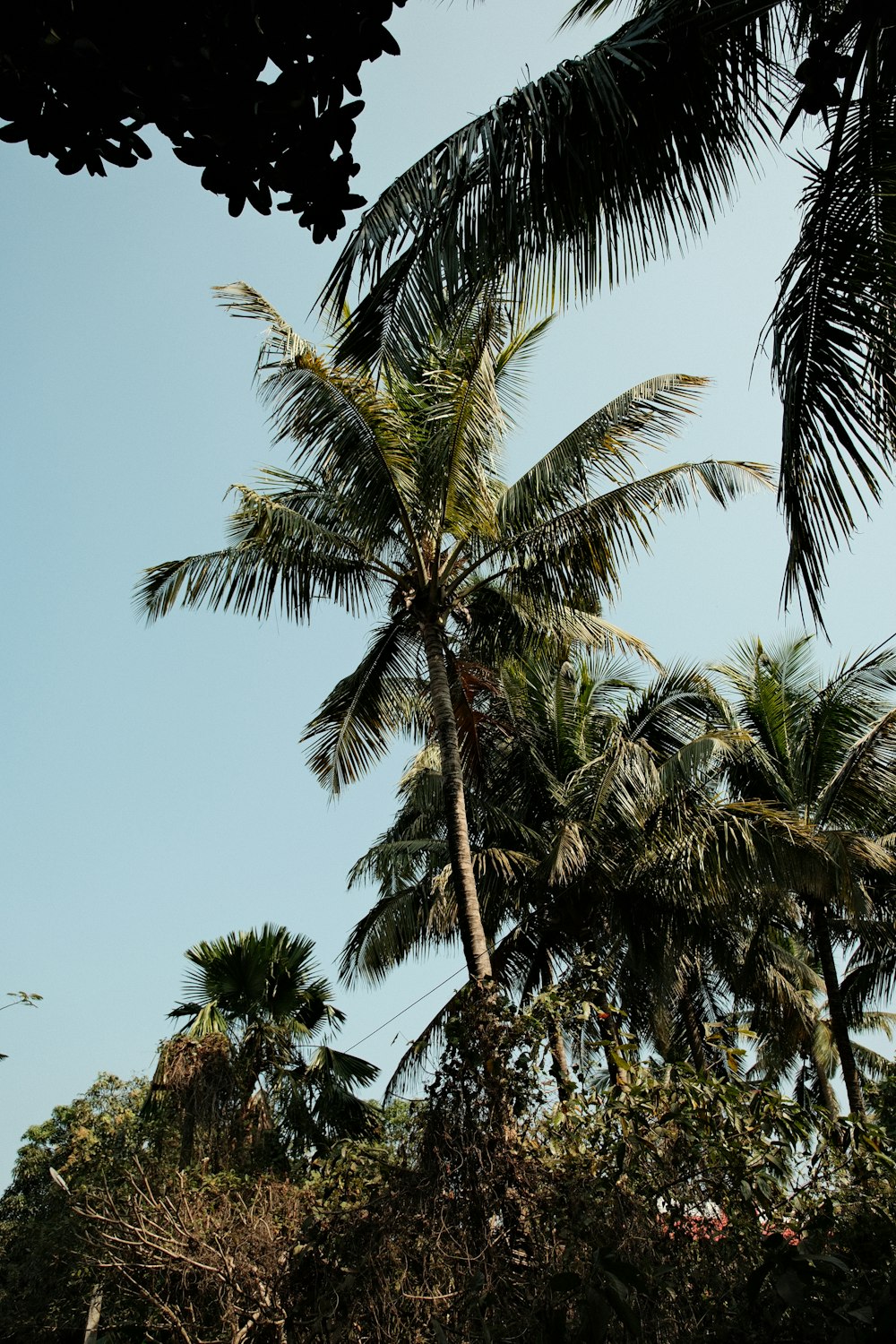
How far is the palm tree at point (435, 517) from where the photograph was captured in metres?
9.68

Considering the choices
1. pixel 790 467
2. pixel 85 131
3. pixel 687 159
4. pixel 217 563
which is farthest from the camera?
pixel 217 563

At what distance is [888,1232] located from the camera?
399cm

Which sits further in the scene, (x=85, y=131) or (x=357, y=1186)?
(x=357, y=1186)

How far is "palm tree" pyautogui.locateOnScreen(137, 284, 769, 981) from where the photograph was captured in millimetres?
9680

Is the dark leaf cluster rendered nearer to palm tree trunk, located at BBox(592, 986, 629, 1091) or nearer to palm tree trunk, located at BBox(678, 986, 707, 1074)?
palm tree trunk, located at BBox(592, 986, 629, 1091)

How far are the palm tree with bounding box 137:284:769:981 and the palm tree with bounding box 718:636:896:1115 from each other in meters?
3.38

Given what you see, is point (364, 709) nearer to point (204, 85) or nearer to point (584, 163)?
point (584, 163)

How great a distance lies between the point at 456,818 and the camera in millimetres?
8898

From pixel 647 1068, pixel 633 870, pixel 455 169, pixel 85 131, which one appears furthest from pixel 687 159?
pixel 633 870

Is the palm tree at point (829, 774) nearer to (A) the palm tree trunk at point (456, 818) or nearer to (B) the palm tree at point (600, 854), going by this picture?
(B) the palm tree at point (600, 854)

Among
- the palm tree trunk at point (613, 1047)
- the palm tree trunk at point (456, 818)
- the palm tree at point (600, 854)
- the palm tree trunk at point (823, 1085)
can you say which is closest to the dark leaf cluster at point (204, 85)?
the palm tree trunk at point (613, 1047)

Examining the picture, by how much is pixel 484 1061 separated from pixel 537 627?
5.90 m

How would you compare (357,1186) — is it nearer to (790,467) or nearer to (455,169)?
(790,467)

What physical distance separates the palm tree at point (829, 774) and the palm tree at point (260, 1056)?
588 cm
